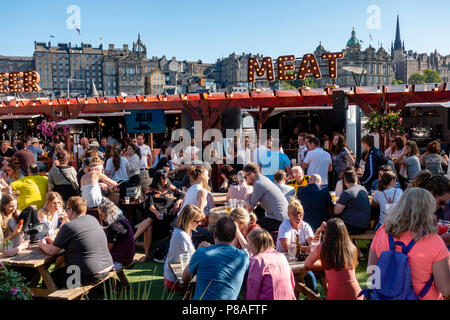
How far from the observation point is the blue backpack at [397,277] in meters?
2.63

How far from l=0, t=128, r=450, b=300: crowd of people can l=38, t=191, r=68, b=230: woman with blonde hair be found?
1cm

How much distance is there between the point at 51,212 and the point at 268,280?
9.24 ft

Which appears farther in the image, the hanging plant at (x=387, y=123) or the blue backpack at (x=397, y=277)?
the hanging plant at (x=387, y=123)

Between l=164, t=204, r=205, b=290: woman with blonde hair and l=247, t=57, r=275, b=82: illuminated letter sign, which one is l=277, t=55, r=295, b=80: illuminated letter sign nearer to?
l=247, t=57, r=275, b=82: illuminated letter sign

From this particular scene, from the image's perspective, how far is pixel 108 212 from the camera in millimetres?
4441

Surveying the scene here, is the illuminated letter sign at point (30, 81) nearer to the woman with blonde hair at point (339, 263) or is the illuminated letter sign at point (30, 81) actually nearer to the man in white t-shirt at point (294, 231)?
the man in white t-shirt at point (294, 231)

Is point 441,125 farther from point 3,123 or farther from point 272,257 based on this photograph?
point 3,123

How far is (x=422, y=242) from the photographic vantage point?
2.62 metres

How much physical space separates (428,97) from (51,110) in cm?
974

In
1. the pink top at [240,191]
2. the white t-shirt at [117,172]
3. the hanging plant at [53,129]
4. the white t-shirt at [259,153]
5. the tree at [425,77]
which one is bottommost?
the pink top at [240,191]

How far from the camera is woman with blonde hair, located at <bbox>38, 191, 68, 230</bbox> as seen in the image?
4.81 meters

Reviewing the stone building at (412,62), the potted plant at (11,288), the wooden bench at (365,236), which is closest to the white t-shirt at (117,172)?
the wooden bench at (365,236)

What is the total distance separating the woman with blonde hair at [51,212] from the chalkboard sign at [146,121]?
7.73 metres
